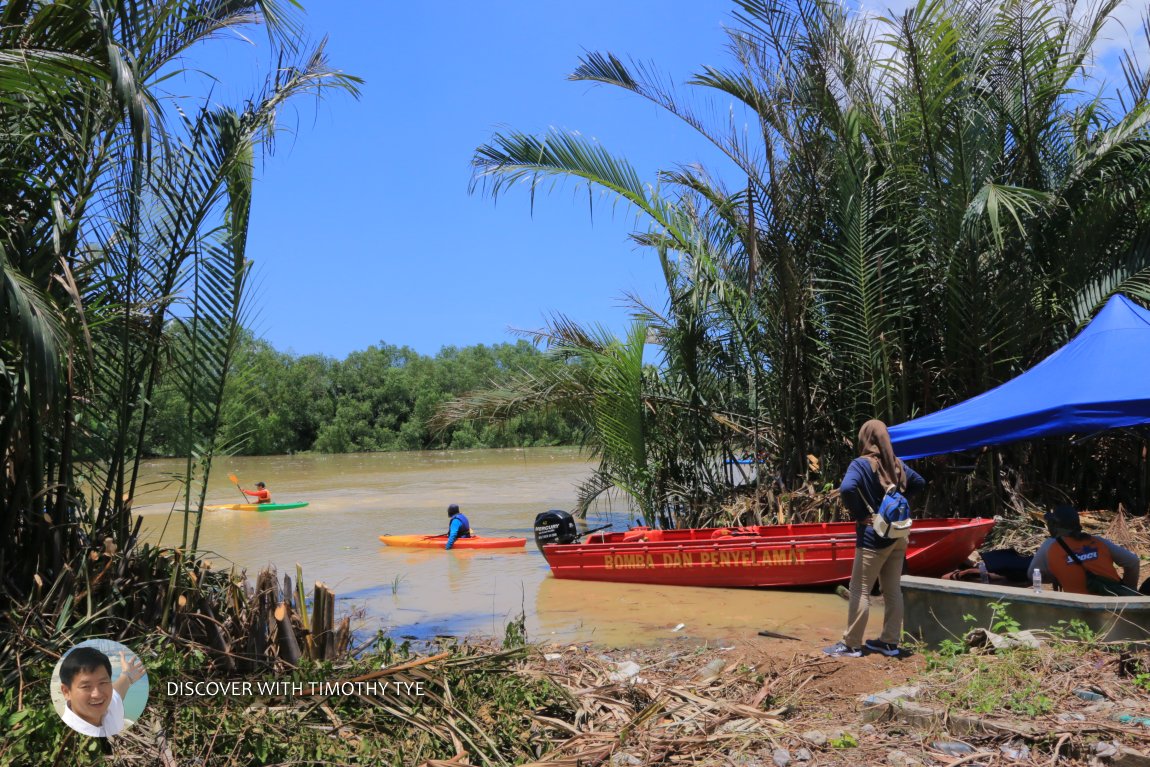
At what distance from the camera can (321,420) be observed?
58562 millimetres

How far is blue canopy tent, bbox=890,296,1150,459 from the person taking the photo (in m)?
6.80

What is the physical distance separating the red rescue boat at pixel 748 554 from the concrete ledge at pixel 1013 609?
8.48ft

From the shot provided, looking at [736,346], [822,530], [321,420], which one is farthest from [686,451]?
[321,420]


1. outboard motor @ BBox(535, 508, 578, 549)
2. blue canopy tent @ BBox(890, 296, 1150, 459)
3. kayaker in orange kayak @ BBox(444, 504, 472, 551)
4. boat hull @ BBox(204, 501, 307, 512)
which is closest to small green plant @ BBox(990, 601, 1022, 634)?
blue canopy tent @ BBox(890, 296, 1150, 459)

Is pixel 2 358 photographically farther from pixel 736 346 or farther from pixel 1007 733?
pixel 736 346

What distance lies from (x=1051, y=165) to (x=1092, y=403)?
6.27m

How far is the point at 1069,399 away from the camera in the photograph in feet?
23.0

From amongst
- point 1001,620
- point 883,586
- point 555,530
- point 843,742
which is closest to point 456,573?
point 555,530

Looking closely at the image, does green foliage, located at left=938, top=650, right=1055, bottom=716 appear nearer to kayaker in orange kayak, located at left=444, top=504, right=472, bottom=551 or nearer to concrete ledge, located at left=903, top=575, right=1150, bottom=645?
concrete ledge, located at left=903, top=575, right=1150, bottom=645

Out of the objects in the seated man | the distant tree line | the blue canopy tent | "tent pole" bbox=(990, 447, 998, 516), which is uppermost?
the distant tree line

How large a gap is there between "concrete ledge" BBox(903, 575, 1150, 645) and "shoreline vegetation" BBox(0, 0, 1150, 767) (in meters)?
0.15

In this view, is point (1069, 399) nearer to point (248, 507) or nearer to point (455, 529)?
point (455, 529)

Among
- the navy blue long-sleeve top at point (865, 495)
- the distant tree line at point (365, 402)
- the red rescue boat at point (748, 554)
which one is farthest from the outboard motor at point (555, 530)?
the distant tree line at point (365, 402)

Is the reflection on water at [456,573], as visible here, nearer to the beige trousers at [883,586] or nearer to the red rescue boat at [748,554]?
the red rescue boat at [748,554]
